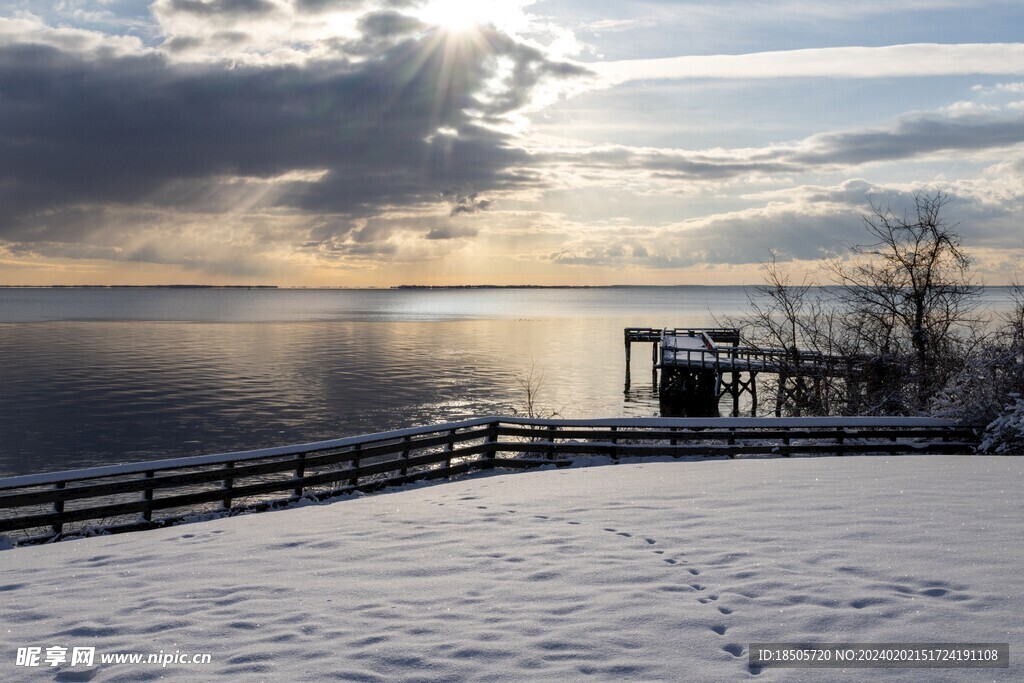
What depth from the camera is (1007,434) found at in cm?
1775

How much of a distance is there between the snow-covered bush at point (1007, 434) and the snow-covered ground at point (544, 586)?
6.53 meters

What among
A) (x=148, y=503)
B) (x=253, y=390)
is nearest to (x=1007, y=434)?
(x=148, y=503)

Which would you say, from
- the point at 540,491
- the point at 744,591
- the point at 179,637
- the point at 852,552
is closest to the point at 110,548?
the point at 179,637

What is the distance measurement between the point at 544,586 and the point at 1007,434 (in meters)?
15.2

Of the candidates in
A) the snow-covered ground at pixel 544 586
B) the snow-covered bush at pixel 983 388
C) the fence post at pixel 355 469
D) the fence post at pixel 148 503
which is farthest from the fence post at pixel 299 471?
the snow-covered bush at pixel 983 388

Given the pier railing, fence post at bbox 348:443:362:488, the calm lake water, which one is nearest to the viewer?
the pier railing

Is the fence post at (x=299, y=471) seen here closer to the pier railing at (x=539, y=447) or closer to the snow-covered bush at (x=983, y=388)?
the pier railing at (x=539, y=447)

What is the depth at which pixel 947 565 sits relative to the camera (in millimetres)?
7844

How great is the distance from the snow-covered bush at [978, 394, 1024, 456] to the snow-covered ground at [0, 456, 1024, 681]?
6.53 m

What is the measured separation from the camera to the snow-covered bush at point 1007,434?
1741cm

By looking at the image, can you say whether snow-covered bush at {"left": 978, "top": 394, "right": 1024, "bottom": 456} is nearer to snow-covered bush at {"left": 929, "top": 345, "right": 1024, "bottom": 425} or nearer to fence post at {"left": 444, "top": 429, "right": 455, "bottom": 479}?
snow-covered bush at {"left": 929, "top": 345, "right": 1024, "bottom": 425}

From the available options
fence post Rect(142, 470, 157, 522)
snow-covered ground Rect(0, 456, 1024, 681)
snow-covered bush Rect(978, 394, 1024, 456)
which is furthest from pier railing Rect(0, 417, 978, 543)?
snow-covered ground Rect(0, 456, 1024, 681)

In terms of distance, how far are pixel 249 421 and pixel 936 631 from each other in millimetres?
38072

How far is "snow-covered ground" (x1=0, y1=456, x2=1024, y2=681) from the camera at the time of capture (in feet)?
19.7
